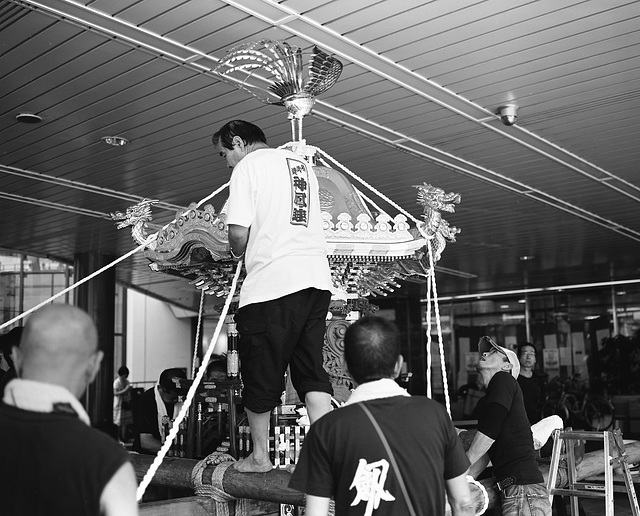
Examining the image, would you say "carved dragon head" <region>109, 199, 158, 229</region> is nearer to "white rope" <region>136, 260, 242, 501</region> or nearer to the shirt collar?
"white rope" <region>136, 260, 242, 501</region>

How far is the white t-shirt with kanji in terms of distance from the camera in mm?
3322

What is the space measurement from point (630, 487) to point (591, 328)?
1298cm

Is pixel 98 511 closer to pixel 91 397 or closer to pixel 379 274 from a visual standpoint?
pixel 379 274

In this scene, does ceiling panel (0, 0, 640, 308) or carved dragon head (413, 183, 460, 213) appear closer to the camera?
carved dragon head (413, 183, 460, 213)

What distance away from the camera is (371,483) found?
85.5 inches

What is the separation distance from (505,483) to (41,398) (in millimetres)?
3182

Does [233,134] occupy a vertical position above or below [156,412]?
above

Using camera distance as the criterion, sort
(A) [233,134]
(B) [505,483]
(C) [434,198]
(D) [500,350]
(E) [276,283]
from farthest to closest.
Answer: (D) [500,350] < (C) [434,198] < (B) [505,483] < (A) [233,134] < (E) [276,283]

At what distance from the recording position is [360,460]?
2.17 m

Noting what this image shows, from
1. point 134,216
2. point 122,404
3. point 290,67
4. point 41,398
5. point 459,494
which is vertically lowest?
point 122,404

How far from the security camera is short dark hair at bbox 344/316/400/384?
399cm

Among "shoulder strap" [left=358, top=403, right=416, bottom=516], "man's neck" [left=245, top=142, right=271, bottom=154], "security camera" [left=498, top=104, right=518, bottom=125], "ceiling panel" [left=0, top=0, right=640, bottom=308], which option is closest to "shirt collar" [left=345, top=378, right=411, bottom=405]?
"shoulder strap" [left=358, top=403, right=416, bottom=516]

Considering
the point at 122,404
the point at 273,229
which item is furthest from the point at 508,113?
the point at 122,404

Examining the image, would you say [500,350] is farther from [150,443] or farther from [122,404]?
[122,404]
